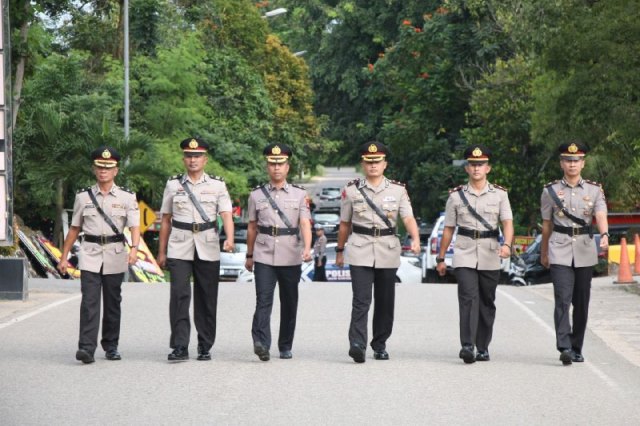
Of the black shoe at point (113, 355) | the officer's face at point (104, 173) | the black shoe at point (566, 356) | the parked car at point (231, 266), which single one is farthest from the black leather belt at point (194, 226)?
the parked car at point (231, 266)

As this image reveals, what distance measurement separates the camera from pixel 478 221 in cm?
1302

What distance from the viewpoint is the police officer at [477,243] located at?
42.4 ft

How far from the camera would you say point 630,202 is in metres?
38.2

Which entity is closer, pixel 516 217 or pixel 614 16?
pixel 614 16

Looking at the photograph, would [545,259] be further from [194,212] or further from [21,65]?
[21,65]

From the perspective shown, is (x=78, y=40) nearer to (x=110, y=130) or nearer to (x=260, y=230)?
(x=110, y=130)

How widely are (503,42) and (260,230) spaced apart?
1383 inches

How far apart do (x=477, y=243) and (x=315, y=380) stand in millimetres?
2164

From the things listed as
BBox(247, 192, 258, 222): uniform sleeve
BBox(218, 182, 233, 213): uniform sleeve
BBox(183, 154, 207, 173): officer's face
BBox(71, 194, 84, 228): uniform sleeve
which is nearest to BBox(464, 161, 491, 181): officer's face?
BBox(247, 192, 258, 222): uniform sleeve

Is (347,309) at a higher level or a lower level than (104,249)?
lower

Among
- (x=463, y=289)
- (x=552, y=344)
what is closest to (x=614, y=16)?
(x=552, y=344)

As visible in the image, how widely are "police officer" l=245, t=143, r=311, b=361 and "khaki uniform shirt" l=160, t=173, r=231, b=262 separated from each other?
0.31 m

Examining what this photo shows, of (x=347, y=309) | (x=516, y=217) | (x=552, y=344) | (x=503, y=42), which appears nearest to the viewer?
(x=552, y=344)

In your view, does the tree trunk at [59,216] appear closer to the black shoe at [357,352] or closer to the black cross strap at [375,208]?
the black cross strap at [375,208]
